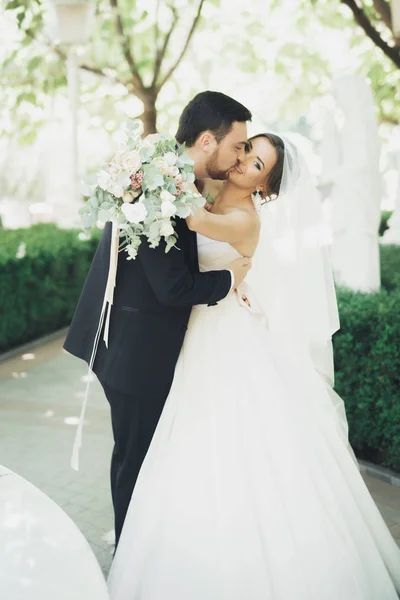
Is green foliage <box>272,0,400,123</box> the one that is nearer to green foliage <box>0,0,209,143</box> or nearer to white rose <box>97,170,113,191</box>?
green foliage <box>0,0,209,143</box>

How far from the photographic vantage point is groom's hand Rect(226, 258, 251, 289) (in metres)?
3.15

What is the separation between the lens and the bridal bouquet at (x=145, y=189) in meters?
2.66

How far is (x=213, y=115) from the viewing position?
3.05 metres

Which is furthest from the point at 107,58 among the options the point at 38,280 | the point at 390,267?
the point at 390,267

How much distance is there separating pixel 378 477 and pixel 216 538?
1951 mm

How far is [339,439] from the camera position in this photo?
335 cm

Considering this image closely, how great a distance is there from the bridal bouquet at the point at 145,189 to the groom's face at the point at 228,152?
1.09 ft

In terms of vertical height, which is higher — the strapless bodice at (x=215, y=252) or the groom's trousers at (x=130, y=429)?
the strapless bodice at (x=215, y=252)

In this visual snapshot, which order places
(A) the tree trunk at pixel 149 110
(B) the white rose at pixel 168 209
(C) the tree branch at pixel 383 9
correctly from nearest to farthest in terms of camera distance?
(B) the white rose at pixel 168 209 < (C) the tree branch at pixel 383 9 < (A) the tree trunk at pixel 149 110

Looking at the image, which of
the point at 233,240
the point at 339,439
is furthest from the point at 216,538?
the point at 233,240

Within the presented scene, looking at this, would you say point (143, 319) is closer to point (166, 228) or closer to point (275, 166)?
point (166, 228)

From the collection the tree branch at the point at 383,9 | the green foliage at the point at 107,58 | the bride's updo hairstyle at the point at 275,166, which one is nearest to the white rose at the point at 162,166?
the bride's updo hairstyle at the point at 275,166

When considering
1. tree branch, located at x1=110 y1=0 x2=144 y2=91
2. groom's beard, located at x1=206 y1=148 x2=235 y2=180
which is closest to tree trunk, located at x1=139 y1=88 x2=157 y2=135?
tree branch, located at x1=110 y1=0 x2=144 y2=91

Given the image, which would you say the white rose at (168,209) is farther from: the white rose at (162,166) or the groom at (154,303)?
the groom at (154,303)
